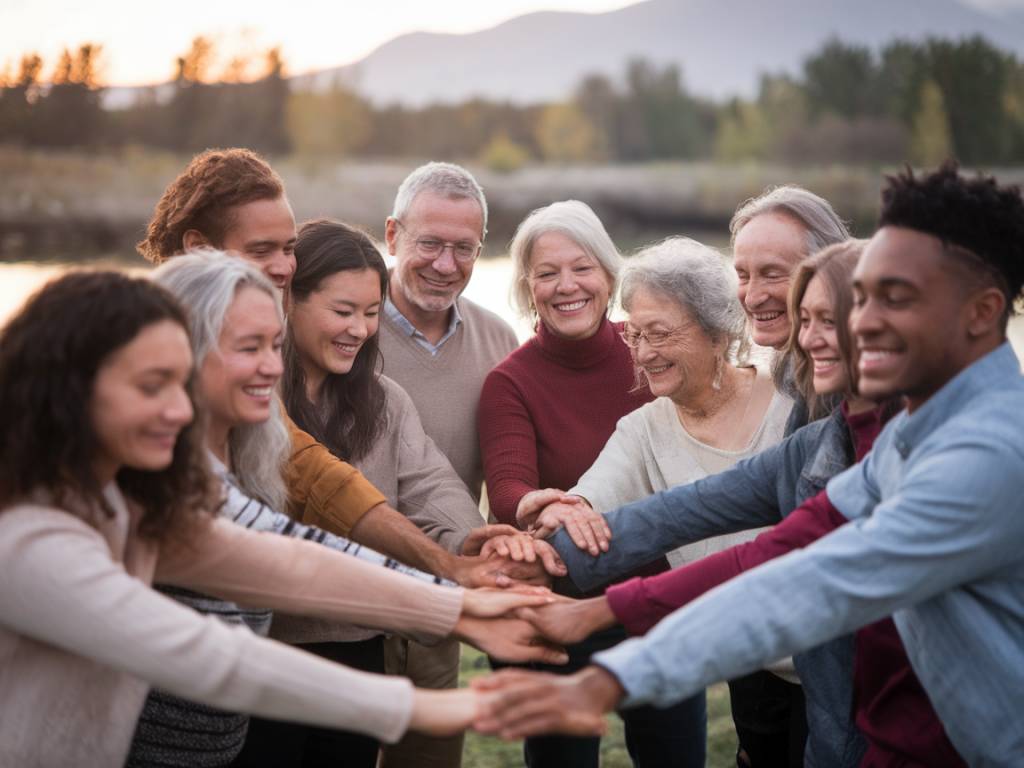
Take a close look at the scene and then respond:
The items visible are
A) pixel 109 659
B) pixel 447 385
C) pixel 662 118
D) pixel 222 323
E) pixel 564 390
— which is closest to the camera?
pixel 109 659

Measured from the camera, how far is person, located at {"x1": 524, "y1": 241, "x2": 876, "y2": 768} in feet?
9.89

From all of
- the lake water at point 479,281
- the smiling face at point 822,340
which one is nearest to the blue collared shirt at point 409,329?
the smiling face at point 822,340

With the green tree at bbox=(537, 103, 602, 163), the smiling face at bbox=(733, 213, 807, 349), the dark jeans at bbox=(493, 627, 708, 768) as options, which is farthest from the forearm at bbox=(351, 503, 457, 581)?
the green tree at bbox=(537, 103, 602, 163)

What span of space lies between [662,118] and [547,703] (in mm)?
25303

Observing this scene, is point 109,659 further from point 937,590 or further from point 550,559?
point 550,559

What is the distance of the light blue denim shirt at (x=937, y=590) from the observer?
2314mm

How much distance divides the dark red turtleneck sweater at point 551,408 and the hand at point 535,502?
0.12 m

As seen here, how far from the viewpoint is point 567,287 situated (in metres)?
4.34

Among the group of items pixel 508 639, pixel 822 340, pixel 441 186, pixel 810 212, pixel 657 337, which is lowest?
pixel 508 639

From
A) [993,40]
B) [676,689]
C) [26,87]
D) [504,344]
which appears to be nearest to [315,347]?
[504,344]

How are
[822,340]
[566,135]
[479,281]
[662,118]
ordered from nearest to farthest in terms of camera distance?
[822,340]
[479,281]
[566,135]
[662,118]

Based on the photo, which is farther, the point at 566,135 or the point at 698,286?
the point at 566,135

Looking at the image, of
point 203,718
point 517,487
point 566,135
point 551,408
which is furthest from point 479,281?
point 566,135

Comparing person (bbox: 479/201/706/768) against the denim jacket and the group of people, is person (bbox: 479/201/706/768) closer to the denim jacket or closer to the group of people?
the group of people
